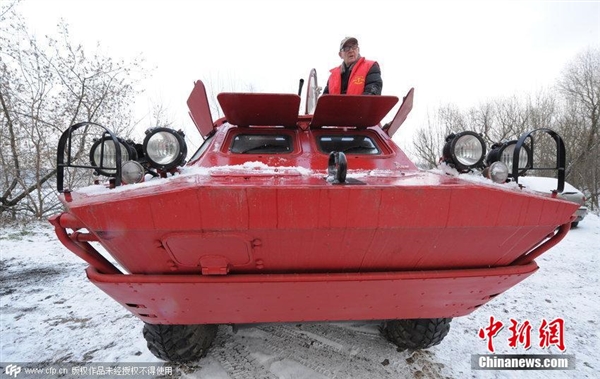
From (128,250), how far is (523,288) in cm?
486

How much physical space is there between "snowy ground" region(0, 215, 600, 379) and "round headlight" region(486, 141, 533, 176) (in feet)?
5.23

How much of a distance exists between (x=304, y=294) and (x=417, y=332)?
1.37m

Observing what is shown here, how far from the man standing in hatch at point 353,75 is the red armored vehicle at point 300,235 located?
131 cm

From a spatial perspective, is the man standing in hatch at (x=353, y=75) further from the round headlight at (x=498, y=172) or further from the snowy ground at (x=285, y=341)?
the snowy ground at (x=285, y=341)

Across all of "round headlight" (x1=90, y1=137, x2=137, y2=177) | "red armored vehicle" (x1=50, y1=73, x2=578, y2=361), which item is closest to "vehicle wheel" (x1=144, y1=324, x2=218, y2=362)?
"red armored vehicle" (x1=50, y1=73, x2=578, y2=361)

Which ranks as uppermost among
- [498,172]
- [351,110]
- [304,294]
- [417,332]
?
[351,110]

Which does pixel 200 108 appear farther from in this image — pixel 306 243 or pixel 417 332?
pixel 417 332

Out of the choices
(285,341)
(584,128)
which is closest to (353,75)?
(285,341)

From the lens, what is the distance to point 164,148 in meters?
1.89

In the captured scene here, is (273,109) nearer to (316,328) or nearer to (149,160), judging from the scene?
(149,160)

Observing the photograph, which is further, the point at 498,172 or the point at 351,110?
the point at 351,110

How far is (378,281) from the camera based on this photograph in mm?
1552

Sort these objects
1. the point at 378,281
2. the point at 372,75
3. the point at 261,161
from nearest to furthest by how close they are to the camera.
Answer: the point at 378,281 < the point at 261,161 < the point at 372,75

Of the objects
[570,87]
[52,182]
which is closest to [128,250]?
[52,182]
